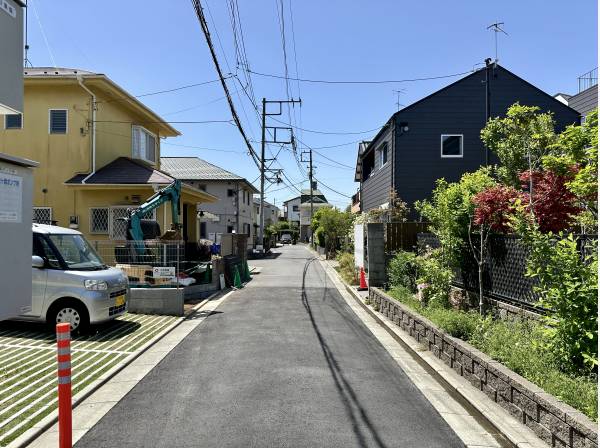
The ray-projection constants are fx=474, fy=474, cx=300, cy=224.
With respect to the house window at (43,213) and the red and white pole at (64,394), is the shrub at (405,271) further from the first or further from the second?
the house window at (43,213)

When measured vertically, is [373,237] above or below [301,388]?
above

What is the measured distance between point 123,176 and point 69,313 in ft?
30.4

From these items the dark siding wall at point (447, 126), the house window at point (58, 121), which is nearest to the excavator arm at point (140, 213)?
the house window at point (58, 121)

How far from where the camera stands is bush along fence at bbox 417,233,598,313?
6557 mm

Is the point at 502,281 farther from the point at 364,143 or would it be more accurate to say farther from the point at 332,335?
the point at 364,143

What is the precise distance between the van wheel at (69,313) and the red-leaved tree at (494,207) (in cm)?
695

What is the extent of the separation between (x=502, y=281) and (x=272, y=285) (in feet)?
34.6

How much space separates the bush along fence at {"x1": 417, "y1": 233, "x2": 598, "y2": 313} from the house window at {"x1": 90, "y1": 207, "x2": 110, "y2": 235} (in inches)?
511

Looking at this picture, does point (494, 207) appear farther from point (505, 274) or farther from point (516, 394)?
point (516, 394)

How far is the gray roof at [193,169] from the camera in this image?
1499 inches

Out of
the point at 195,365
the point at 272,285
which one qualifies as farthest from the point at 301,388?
the point at 272,285

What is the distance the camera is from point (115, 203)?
55.4 ft

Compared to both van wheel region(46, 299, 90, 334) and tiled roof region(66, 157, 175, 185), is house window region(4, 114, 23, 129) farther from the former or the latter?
van wheel region(46, 299, 90, 334)

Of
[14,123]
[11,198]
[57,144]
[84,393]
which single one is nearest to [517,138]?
[84,393]
